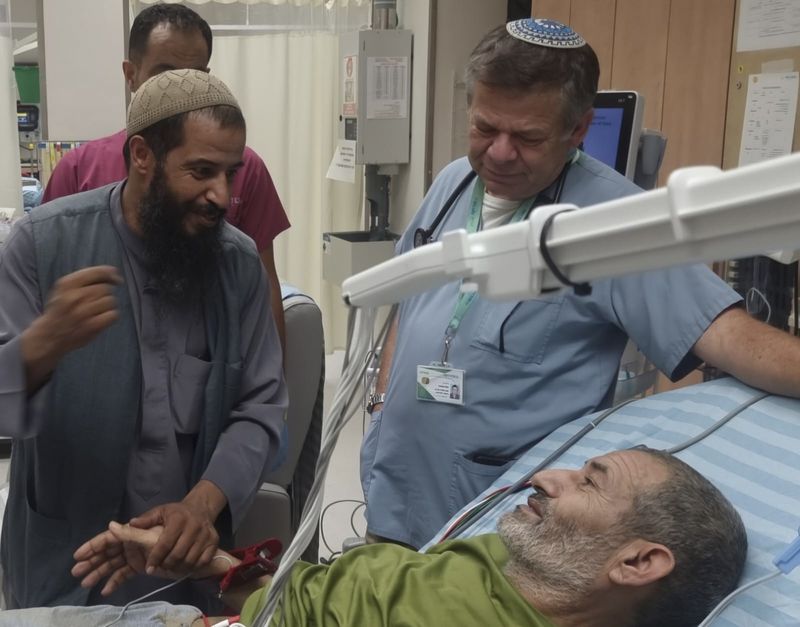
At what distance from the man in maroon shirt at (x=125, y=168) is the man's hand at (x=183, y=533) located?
2.28 feet

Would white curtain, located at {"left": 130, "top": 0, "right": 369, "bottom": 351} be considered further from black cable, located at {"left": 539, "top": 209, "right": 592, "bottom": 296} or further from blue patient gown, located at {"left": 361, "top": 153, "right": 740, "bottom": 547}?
black cable, located at {"left": 539, "top": 209, "right": 592, "bottom": 296}

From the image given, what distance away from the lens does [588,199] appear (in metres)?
1.57

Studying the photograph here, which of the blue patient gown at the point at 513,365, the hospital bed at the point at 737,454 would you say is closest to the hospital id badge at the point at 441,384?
the blue patient gown at the point at 513,365

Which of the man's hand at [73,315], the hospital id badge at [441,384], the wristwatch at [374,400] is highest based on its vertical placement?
the man's hand at [73,315]

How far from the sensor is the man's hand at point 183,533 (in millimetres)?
1392

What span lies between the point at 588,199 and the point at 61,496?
106 centimetres

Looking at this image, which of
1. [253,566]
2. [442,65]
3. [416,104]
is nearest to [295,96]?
[416,104]

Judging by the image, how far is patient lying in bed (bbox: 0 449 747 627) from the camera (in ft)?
4.19

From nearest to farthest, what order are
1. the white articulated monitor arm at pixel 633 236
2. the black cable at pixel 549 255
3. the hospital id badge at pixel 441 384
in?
1. the white articulated monitor arm at pixel 633 236
2. the black cable at pixel 549 255
3. the hospital id badge at pixel 441 384

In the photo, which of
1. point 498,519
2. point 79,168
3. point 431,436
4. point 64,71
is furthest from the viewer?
point 64,71

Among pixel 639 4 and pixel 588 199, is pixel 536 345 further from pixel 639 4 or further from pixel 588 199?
pixel 639 4

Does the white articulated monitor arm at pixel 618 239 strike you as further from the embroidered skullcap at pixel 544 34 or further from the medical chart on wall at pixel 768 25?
the medical chart on wall at pixel 768 25

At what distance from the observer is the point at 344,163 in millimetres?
4449

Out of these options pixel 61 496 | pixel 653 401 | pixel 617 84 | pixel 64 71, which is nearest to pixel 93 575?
pixel 61 496
